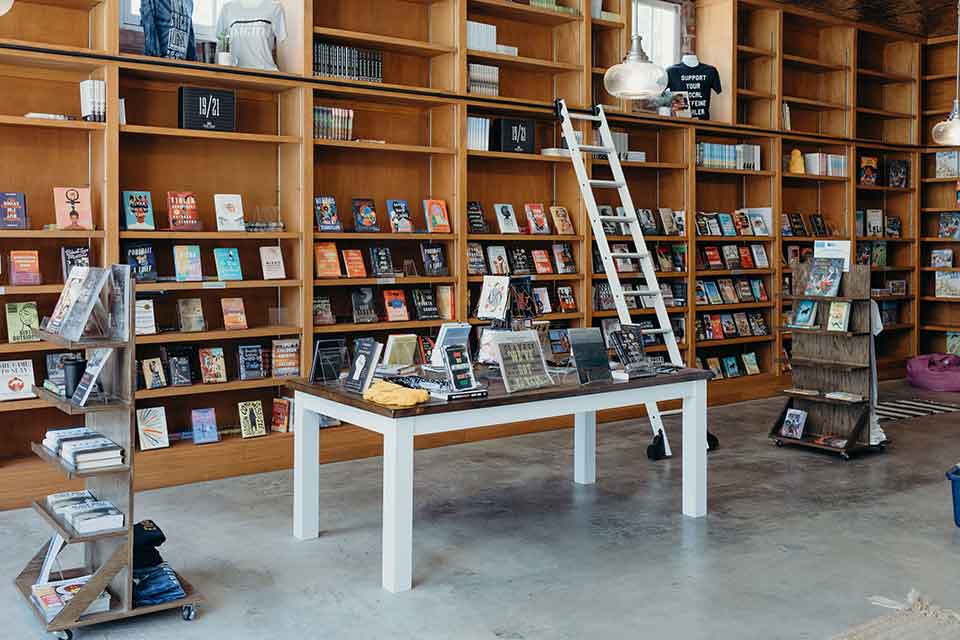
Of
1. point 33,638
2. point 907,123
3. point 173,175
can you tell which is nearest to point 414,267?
point 173,175

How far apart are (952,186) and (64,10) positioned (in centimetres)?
895

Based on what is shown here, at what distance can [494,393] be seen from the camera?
425 cm

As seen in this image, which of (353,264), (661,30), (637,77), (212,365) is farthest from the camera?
(661,30)

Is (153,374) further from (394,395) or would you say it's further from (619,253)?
(619,253)

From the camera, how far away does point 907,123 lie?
34.2 ft

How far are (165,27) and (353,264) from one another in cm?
185

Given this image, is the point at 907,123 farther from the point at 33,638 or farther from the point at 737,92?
the point at 33,638

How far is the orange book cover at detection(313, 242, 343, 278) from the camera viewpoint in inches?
247

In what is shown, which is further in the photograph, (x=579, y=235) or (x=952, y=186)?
(x=952, y=186)

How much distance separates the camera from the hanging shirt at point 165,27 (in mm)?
5574

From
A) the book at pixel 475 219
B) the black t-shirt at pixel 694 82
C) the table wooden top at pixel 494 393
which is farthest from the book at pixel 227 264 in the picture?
the black t-shirt at pixel 694 82

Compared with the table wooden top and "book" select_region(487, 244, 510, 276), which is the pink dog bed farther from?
the table wooden top

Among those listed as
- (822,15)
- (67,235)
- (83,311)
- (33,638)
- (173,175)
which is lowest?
(33,638)

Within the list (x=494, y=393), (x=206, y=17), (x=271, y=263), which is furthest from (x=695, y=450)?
(x=206, y=17)
